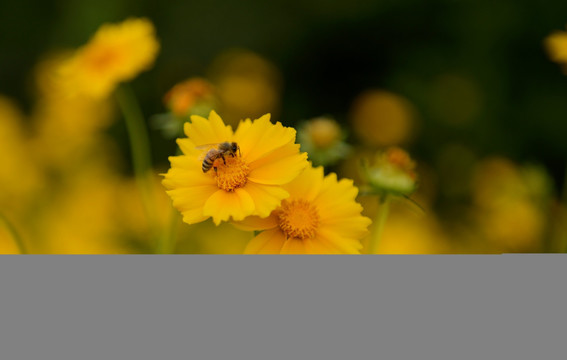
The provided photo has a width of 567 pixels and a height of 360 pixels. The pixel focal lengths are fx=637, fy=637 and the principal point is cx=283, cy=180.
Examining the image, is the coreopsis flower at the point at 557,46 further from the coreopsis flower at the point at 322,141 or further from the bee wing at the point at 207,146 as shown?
the bee wing at the point at 207,146

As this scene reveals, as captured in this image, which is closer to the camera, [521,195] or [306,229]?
[306,229]

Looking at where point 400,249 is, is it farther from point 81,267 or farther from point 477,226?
point 81,267

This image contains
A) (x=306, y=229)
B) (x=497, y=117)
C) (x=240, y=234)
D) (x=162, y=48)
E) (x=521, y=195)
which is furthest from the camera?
A: (x=497, y=117)

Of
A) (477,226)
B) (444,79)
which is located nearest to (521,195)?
(477,226)

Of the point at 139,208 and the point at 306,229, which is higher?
the point at 139,208

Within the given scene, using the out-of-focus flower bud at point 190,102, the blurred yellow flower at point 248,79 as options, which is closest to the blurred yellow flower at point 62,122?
the blurred yellow flower at point 248,79

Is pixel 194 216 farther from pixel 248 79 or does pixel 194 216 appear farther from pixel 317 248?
pixel 248 79

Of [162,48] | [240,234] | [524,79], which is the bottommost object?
[240,234]
